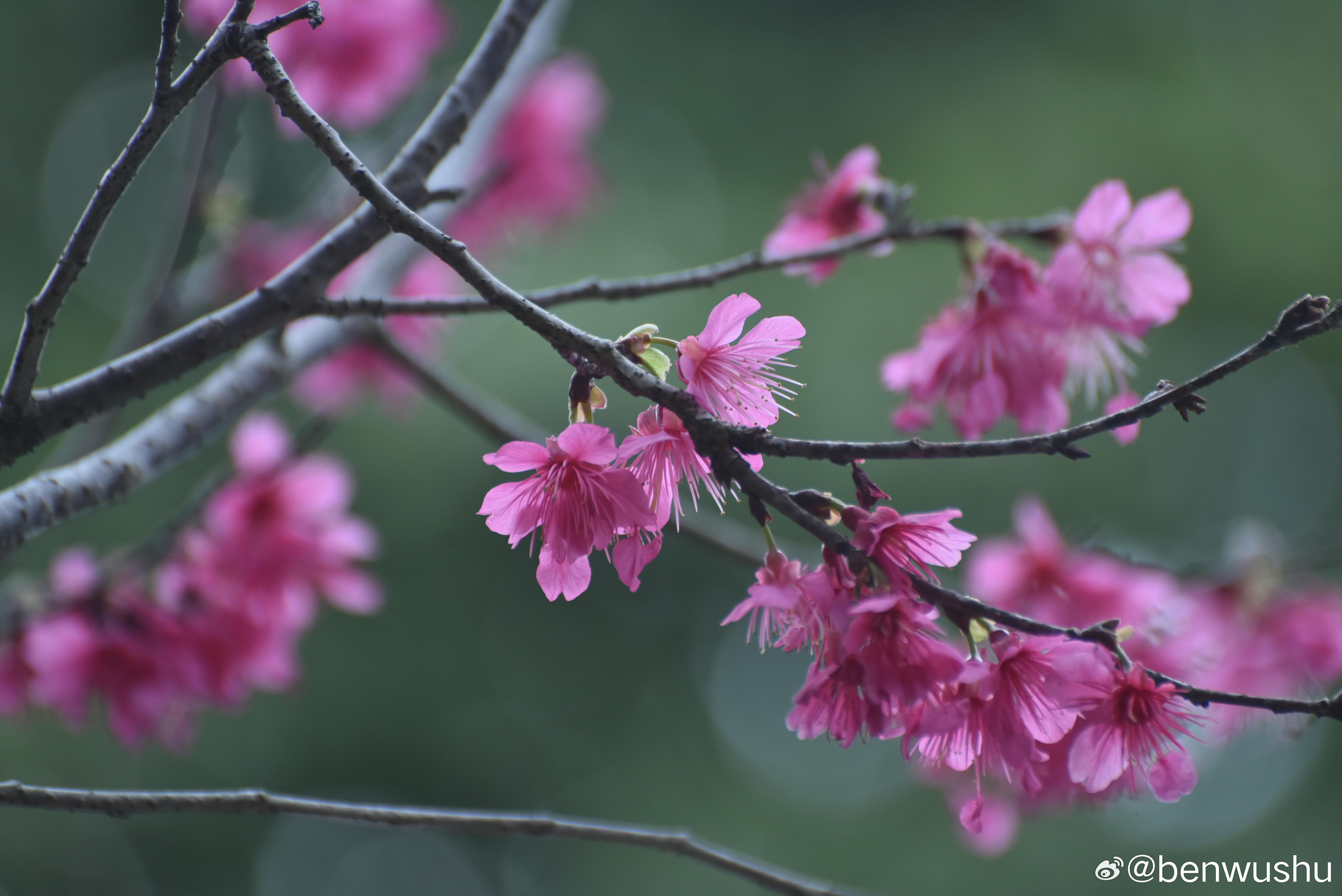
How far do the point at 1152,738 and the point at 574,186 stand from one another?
150 centimetres

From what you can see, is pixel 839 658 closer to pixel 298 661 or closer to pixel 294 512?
pixel 294 512

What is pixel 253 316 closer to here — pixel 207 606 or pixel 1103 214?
pixel 207 606

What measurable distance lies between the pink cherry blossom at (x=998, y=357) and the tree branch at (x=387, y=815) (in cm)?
45

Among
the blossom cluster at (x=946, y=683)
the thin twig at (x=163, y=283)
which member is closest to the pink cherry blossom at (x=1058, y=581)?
the blossom cluster at (x=946, y=683)

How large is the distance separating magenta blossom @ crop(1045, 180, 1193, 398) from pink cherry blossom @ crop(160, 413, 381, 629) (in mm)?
954

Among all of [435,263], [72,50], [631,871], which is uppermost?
[72,50]

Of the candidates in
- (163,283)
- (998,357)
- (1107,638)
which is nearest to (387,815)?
(1107,638)

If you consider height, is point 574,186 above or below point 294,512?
above

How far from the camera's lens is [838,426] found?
323 cm

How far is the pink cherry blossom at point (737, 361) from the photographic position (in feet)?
1.78

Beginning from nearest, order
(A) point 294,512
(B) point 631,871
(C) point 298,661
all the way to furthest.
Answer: (A) point 294,512, (C) point 298,661, (B) point 631,871

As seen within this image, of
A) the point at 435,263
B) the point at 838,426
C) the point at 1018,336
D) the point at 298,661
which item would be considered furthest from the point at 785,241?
the point at 298,661

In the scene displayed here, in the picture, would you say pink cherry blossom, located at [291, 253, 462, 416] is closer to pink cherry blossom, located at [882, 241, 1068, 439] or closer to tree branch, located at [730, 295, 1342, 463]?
pink cherry blossom, located at [882, 241, 1068, 439]

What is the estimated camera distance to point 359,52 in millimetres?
1418
